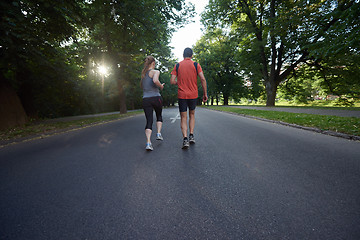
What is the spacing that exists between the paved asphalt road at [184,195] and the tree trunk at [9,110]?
5810 millimetres

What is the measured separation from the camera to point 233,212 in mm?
1584

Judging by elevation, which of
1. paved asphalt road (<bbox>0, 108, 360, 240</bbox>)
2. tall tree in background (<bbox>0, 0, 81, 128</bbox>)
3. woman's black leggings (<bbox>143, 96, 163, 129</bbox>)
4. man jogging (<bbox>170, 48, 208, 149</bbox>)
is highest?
tall tree in background (<bbox>0, 0, 81, 128</bbox>)

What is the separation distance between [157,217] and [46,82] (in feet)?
45.6

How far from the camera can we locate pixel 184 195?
6.24 ft

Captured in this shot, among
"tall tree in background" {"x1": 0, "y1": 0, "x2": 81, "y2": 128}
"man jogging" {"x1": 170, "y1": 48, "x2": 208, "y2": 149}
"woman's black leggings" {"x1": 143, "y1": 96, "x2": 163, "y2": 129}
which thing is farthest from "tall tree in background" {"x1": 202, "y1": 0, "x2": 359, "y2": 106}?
"tall tree in background" {"x1": 0, "y1": 0, "x2": 81, "y2": 128}

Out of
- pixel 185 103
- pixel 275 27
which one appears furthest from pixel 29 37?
pixel 275 27

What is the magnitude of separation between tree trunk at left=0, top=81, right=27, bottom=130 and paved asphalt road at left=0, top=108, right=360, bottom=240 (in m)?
5.81

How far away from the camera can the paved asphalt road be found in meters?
1.38

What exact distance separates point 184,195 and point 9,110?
33.5 ft

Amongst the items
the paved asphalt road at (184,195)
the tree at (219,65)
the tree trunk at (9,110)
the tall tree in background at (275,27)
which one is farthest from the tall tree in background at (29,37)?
the tree at (219,65)

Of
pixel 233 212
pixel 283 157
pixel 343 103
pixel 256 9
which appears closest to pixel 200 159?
pixel 233 212

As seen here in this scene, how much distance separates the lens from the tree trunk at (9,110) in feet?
23.5

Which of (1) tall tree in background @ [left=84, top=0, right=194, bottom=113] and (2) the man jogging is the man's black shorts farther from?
(1) tall tree in background @ [left=84, top=0, right=194, bottom=113]

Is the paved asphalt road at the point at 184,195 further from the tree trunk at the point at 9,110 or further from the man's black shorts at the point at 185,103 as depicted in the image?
the tree trunk at the point at 9,110
